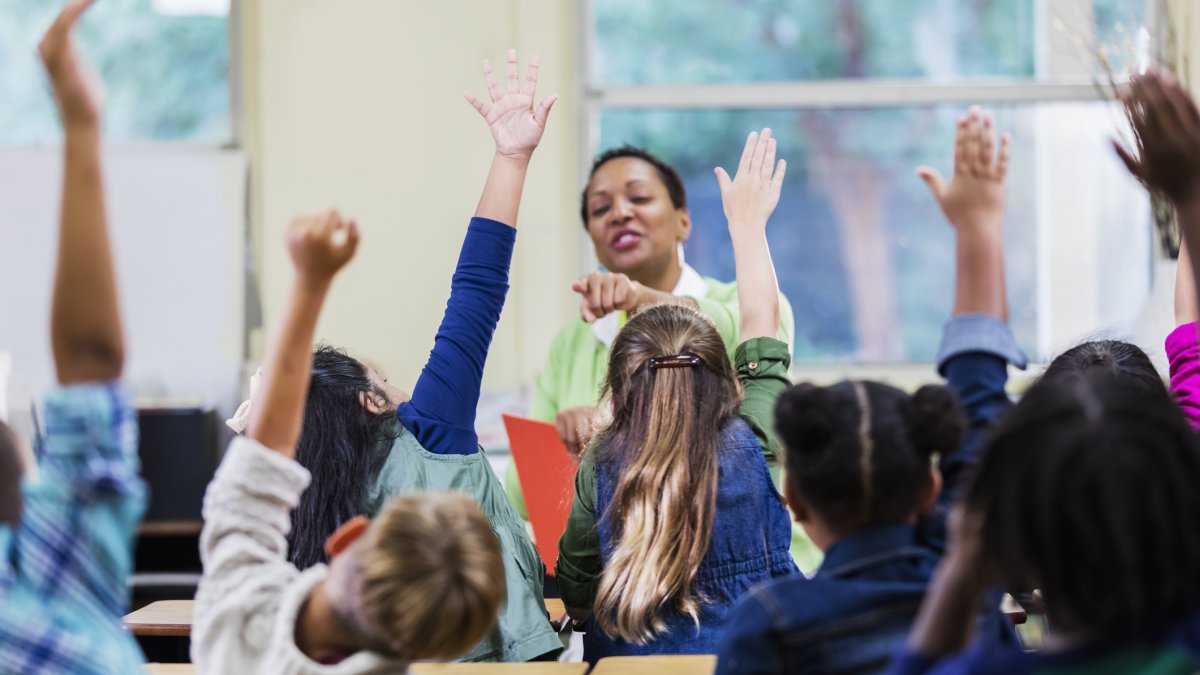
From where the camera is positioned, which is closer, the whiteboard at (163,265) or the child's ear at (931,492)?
the child's ear at (931,492)

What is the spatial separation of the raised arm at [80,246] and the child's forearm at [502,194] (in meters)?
0.90

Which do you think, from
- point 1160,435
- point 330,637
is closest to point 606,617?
point 330,637

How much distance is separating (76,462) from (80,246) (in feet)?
0.54

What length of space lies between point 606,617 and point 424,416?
1.32ft

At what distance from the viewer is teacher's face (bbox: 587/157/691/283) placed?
3.04 meters

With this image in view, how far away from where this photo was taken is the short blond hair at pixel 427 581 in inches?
39.6

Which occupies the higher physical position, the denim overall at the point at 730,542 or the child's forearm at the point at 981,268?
the child's forearm at the point at 981,268

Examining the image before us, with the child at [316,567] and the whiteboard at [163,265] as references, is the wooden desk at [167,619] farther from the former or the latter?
the whiteboard at [163,265]

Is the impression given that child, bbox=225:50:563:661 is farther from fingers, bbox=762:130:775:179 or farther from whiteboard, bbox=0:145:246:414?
whiteboard, bbox=0:145:246:414

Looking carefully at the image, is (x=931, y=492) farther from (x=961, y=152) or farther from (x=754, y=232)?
(x=754, y=232)

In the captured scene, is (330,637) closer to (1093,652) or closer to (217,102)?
(1093,652)

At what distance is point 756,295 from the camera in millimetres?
1940

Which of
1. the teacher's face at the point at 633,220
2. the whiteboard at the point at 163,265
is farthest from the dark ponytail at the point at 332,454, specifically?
the whiteboard at the point at 163,265

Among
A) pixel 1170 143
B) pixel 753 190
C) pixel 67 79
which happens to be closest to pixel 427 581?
pixel 67 79
